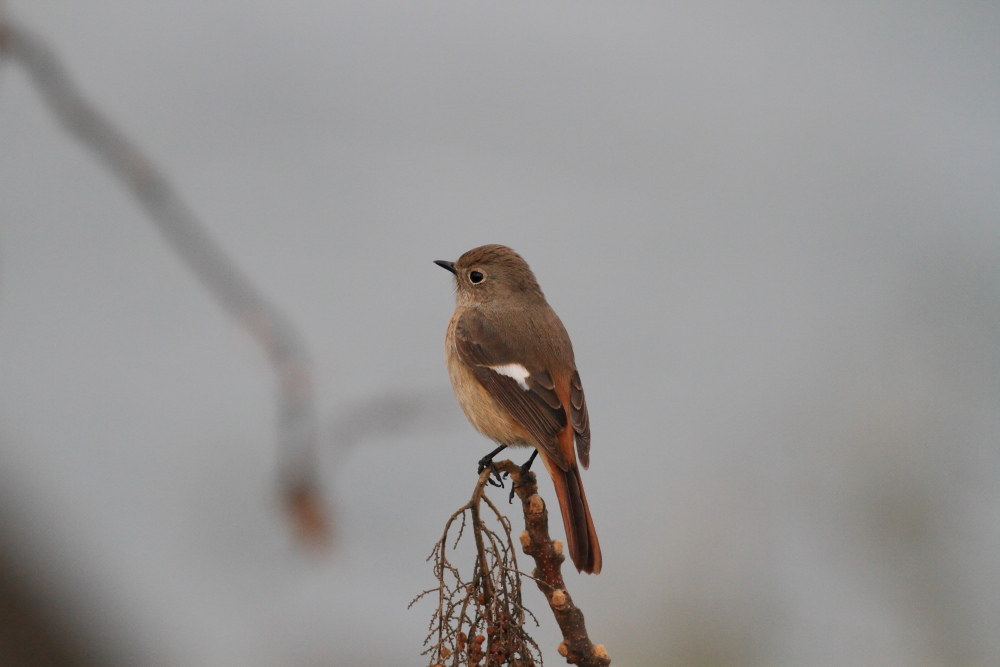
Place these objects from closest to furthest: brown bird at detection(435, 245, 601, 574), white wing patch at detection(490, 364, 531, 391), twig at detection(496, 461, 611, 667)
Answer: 1. twig at detection(496, 461, 611, 667)
2. brown bird at detection(435, 245, 601, 574)
3. white wing patch at detection(490, 364, 531, 391)

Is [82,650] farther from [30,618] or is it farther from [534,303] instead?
[534,303]

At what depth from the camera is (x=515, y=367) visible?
3.59m

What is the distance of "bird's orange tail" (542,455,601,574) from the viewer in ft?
8.18

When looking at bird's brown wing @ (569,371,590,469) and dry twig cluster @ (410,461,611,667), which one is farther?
bird's brown wing @ (569,371,590,469)

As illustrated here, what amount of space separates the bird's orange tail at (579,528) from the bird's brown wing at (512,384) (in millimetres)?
163

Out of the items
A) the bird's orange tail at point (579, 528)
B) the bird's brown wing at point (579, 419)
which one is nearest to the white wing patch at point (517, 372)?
the bird's brown wing at point (579, 419)

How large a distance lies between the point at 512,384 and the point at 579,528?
1.04 m

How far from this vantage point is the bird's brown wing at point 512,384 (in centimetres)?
319

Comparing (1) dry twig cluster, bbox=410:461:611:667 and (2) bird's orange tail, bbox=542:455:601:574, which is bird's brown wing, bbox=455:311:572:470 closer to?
(2) bird's orange tail, bbox=542:455:601:574

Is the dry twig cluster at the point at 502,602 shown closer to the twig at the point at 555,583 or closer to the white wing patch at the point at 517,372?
the twig at the point at 555,583

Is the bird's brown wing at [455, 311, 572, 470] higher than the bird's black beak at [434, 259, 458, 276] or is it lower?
lower

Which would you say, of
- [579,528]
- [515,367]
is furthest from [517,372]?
[579,528]

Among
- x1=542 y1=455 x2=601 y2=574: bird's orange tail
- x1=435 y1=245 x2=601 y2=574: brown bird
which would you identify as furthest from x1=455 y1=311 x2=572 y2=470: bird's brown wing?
x1=542 y1=455 x2=601 y2=574: bird's orange tail

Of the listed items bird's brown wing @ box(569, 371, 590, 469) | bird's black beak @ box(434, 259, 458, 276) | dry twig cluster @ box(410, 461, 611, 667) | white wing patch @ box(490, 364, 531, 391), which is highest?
bird's black beak @ box(434, 259, 458, 276)
